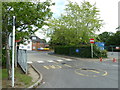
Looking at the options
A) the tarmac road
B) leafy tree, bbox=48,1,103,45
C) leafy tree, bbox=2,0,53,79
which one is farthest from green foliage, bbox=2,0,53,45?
leafy tree, bbox=48,1,103,45

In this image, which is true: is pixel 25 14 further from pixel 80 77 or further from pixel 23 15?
pixel 80 77

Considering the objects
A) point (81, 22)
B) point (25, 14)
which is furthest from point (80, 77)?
point (81, 22)

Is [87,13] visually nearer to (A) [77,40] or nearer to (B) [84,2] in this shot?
(B) [84,2]

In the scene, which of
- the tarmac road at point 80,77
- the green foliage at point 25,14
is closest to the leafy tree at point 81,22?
the tarmac road at point 80,77

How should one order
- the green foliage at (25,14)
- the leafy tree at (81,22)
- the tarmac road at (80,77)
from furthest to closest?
the leafy tree at (81,22) → the green foliage at (25,14) → the tarmac road at (80,77)

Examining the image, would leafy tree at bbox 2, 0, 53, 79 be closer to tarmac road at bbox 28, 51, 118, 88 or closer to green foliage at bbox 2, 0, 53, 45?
green foliage at bbox 2, 0, 53, 45

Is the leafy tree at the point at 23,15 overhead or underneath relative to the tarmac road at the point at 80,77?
overhead

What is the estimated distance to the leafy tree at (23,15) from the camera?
22.4ft

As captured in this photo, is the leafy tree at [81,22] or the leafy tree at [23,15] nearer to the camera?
the leafy tree at [23,15]

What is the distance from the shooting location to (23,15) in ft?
23.1

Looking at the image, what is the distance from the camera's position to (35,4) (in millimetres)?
7535

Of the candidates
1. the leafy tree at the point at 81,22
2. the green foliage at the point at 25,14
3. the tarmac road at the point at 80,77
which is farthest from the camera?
the leafy tree at the point at 81,22

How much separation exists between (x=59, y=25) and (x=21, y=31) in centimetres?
1951

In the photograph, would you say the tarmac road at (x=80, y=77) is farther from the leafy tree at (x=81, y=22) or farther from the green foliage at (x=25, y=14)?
the leafy tree at (x=81, y=22)
